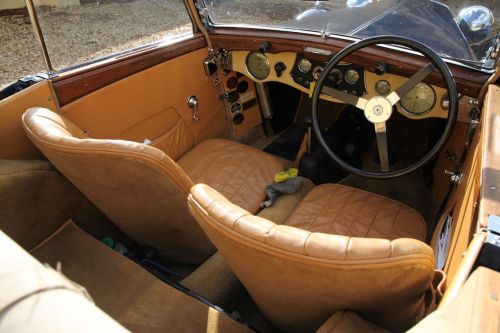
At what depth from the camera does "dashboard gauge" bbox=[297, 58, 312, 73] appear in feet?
6.96

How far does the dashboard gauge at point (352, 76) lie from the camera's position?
1.93 m

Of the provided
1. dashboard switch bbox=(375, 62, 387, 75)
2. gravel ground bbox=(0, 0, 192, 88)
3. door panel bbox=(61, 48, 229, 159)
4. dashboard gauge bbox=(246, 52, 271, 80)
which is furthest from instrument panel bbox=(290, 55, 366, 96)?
gravel ground bbox=(0, 0, 192, 88)

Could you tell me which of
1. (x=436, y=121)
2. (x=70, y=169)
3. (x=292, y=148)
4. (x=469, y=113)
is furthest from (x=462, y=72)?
(x=70, y=169)

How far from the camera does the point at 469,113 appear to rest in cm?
165

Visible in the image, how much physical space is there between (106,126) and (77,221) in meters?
0.48

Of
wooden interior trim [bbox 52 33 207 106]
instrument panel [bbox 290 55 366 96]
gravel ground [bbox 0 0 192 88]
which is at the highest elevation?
gravel ground [bbox 0 0 192 88]

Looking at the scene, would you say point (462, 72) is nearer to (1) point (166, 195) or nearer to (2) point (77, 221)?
(1) point (166, 195)

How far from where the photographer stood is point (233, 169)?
6.86 feet

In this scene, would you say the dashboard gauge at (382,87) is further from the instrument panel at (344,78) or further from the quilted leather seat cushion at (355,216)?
the quilted leather seat cushion at (355,216)

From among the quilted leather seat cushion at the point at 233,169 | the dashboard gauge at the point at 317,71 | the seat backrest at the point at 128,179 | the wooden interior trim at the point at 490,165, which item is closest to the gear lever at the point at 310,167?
the quilted leather seat cushion at the point at 233,169

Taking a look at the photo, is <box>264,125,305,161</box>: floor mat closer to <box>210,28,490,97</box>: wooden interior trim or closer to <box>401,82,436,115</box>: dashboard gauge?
<box>210,28,490,97</box>: wooden interior trim

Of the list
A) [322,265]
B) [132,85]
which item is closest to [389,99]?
[322,265]

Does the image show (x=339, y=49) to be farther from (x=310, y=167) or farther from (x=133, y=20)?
(x=133, y=20)

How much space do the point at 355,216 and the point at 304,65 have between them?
0.93 meters
